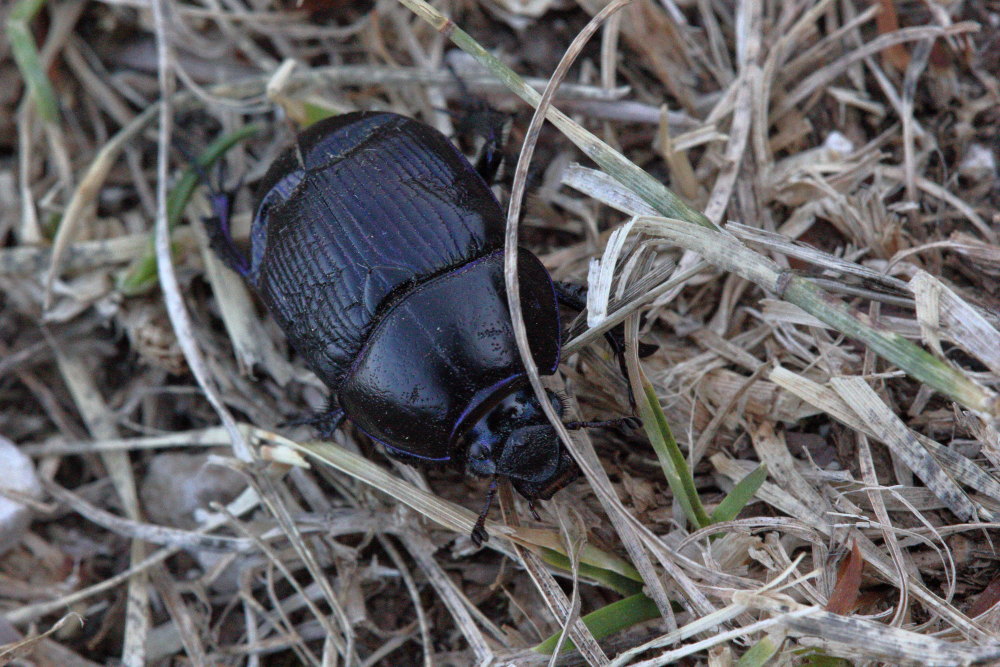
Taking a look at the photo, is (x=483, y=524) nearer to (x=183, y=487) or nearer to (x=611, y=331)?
(x=611, y=331)

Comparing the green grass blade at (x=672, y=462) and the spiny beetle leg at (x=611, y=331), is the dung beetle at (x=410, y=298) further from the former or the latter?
the green grass blade at (x=672, y=462)

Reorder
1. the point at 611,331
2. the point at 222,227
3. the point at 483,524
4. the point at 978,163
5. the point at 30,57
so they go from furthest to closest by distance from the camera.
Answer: the point at 30,57 < the point at 222,227 < the point at 978,163 < the point at 611,331 < the point at 483,524

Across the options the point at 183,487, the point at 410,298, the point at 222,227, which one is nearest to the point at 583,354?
the point at 410,298

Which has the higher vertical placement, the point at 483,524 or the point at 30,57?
the point at 30,57

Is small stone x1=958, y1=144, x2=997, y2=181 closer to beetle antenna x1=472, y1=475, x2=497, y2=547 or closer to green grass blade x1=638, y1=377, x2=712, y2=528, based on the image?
green grass blade x1=638, y1=377, x2=712, y2=528

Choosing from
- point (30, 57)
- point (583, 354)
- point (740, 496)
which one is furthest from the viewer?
point (30, 57)

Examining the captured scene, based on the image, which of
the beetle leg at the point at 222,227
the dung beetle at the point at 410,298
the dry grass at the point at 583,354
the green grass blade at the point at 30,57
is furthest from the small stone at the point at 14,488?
the green grass blade at the point at 30,57

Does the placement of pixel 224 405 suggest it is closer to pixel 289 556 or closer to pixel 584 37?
pixel 289 556
